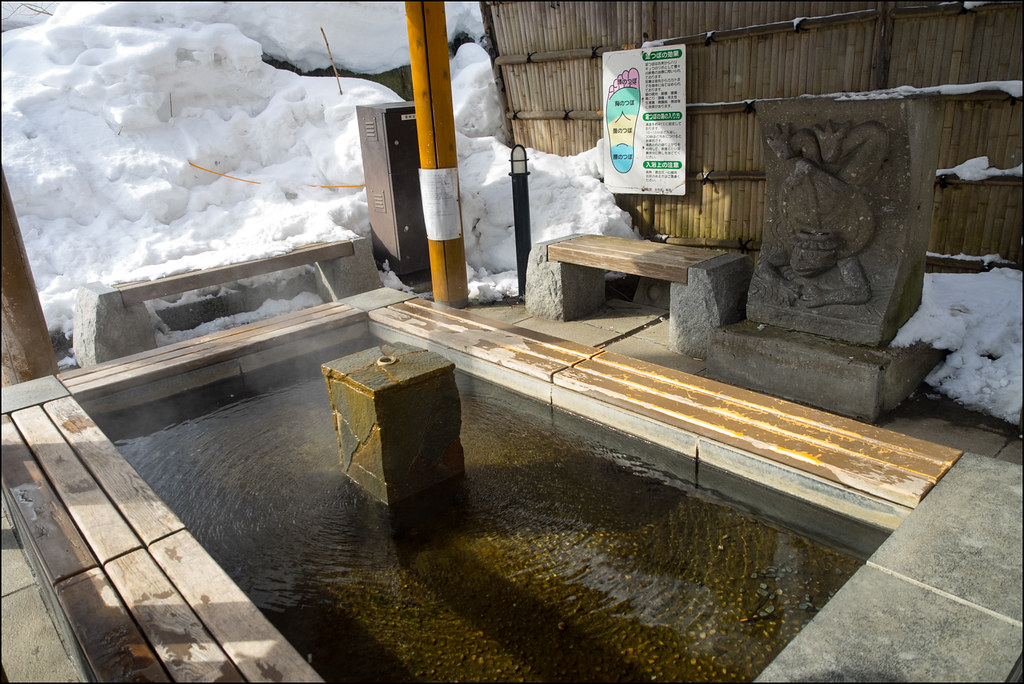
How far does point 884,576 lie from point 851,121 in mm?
2608

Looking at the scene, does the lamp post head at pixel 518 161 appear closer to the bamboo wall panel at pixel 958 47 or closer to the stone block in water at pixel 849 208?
the stone block in water at pixel 849 208

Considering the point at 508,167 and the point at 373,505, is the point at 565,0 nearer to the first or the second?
the point at 508,167

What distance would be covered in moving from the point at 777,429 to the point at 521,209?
11.9 feet

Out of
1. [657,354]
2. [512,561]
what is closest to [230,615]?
[512,561]

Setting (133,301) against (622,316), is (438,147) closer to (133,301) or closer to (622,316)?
(622,316)

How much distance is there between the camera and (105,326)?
17.4 ft

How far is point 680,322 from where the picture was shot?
4938 millimetres

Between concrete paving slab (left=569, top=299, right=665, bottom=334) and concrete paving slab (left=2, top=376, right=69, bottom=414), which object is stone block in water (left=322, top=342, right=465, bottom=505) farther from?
concrete paving slab (left=569, top=299, right=665, bottom=334)

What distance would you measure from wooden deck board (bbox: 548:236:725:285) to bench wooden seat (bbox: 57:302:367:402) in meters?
1.76

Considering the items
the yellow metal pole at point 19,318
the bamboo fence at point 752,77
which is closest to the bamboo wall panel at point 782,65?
the bamboo fence at point 752,77

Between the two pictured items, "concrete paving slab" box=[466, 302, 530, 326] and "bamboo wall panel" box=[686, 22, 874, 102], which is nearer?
"bamboo wall panel" box=[686, 22, 874, 102]

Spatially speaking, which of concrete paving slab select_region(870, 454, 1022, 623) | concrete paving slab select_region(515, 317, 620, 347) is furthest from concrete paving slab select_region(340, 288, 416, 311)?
concrete paving slab select_region(870, 454, 1022, 623)

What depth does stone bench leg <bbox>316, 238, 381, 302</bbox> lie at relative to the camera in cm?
668

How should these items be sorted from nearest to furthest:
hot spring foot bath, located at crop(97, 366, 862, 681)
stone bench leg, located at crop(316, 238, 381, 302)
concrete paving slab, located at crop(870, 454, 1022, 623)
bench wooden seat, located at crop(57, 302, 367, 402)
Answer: concrete paving slab, located at crop(870, 454, 1022, 623)
hot spring foot bath, located at crop(97, 366, 862, 681)
bench wooden seat, located at crop(57, 302, 367, 402)
stone bench leg, located at crop(316, 238, 381, 302)
